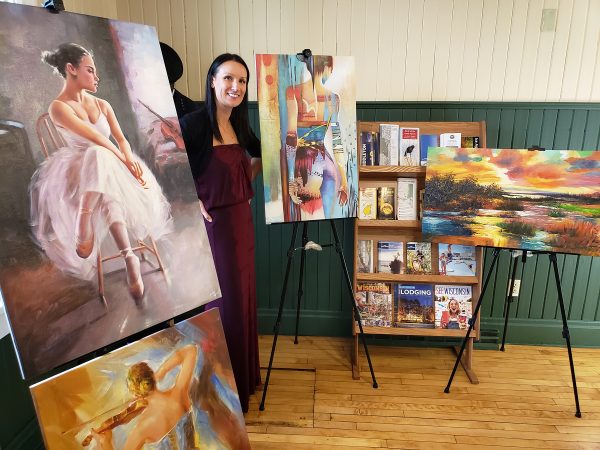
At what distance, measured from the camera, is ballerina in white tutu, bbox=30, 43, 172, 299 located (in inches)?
39.6

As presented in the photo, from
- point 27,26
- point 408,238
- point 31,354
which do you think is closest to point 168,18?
point 27,26

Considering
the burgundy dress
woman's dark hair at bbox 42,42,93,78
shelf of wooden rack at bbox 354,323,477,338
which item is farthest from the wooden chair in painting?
shelf of wooden rack at bbox 354,323,477,338

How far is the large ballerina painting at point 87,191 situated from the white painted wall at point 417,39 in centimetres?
133

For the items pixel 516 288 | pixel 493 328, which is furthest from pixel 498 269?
pixel 493 328

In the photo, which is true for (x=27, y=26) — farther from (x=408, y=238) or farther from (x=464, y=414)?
(x=464, y=414)

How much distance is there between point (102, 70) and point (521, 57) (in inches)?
90.3

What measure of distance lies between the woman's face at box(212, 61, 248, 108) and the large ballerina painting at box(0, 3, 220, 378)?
19.0 inches

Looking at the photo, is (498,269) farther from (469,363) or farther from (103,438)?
(103,438)

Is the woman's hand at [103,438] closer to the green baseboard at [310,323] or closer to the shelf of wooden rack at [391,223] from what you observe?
the shelf of wooden rack at [391,223]

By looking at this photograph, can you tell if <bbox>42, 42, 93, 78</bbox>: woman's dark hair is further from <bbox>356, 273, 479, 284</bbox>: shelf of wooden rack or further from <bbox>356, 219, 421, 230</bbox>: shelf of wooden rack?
<bbox>356, 273, 479, 284</bbox>: shelf of wooden rack

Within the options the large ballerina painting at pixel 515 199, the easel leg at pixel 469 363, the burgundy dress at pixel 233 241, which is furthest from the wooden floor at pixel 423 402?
the large ballerina painting at pixel 515 199

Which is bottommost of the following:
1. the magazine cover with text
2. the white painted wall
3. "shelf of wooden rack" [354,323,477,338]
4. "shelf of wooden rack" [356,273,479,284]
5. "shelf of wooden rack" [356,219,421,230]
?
"shelf of wooden rack" [354,323,477,338]

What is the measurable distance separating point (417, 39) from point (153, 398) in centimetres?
231

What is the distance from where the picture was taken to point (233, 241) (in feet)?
6.42
